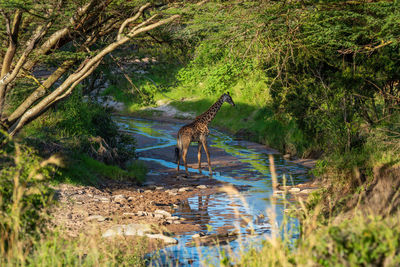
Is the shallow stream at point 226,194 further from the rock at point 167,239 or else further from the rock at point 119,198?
the rock at point 119,198

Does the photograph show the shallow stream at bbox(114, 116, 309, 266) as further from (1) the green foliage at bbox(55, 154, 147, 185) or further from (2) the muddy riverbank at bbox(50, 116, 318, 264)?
(1) the green foliage at bbox(55, 154, 147, 185)

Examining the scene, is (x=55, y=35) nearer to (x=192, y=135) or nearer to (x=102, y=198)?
(x=102, y=198)

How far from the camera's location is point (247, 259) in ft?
21.1

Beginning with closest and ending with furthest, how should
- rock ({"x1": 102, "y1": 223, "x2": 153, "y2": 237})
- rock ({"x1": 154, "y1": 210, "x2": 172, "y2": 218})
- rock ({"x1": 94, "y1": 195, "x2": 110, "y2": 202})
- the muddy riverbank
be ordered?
rock ({"x1": 102, "y1": 223, "x2": 153, "y2": 237})
the muddy riverbank
rock ({"x1": 154, "y1": 210, "x2": 172, "y2": 218})
rock ({"x1": 94, "y1": 195, "x2": 110, "y2": 202})

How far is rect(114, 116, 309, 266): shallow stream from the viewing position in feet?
31.0

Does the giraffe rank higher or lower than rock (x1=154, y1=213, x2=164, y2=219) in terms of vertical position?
higher

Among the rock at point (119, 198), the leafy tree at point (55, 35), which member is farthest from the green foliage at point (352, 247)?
the rock at point (119, 198)

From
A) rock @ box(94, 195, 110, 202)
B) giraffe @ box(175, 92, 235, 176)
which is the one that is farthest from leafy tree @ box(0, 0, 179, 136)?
giraffe @ box(175, 92, 235, 176)

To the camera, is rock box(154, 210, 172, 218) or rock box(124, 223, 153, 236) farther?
rock box(154, 210, 172, 218)

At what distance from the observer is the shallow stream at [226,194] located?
9445 mm

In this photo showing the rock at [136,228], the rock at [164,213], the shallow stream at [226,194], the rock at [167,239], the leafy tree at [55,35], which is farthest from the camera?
the rock at [164,213]

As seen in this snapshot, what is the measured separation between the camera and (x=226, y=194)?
15.3 meters

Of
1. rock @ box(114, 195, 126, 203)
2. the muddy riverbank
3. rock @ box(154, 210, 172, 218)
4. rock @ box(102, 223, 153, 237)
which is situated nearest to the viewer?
rock @ box(102, 223, 153, 237)

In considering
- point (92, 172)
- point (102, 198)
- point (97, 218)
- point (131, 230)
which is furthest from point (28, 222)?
point (92, 172)
